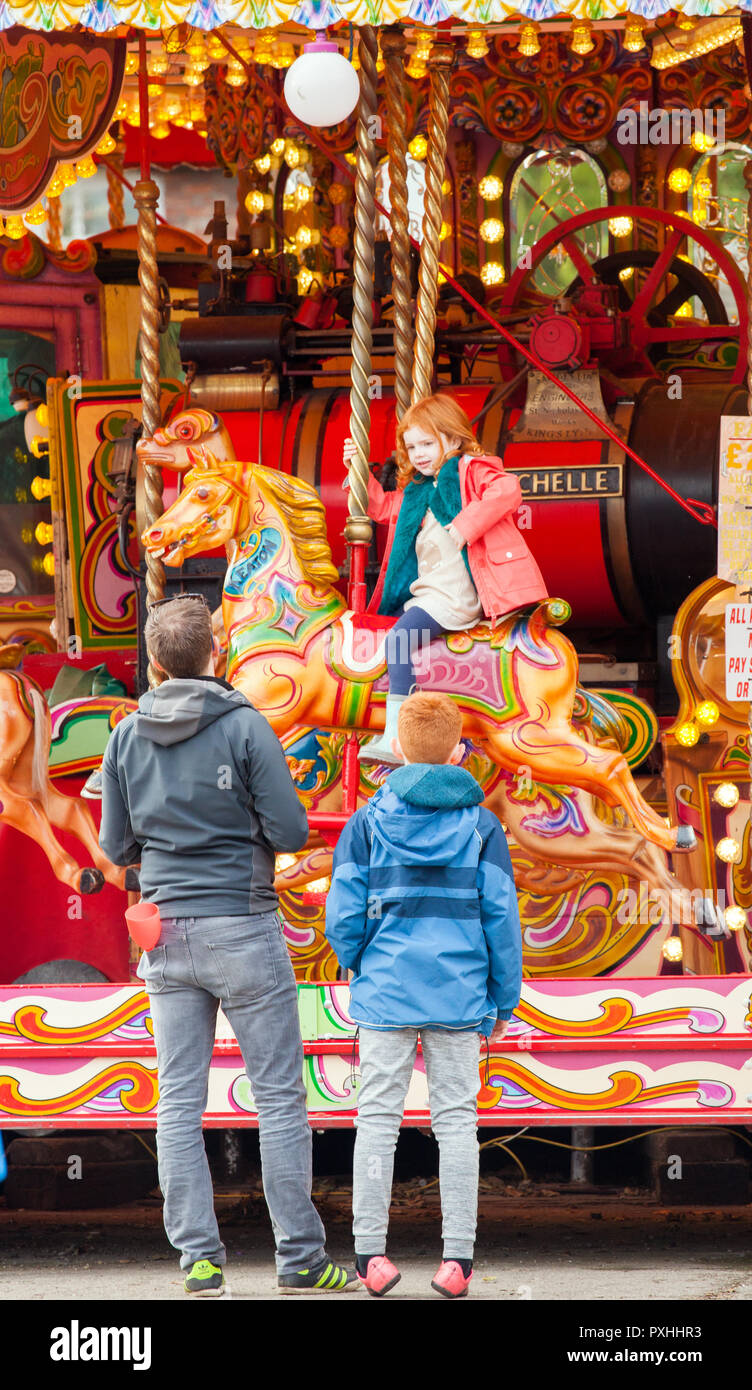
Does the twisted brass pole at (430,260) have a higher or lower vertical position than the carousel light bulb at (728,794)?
higher

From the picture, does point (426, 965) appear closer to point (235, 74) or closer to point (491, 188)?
point (235, 74)

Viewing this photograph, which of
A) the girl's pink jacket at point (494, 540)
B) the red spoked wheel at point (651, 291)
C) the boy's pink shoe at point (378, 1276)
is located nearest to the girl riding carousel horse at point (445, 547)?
the girl's pink jacket at point (494, 540)

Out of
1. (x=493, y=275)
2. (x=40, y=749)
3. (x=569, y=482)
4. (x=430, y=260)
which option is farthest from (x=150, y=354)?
(x=493, y=275)

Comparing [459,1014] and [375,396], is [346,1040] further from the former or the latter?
[375,396]

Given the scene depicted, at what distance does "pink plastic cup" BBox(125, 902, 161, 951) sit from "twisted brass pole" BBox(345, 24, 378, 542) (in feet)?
6.03

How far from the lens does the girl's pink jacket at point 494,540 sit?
19.0 feet

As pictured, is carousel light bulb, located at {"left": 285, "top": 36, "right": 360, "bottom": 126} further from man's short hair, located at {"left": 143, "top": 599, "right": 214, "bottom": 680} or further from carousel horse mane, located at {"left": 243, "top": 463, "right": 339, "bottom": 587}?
man's short hair, located at {"left": 143, "top": 599, "right": 214, "bottom": 680}

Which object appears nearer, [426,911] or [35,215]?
[426,911]

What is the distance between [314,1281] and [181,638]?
1.54 meters

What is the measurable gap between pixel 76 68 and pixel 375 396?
1.84 meters

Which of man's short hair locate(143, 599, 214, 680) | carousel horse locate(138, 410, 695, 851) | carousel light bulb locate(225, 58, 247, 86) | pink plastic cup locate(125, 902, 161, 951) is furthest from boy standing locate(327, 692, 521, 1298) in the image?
carousel light bulb locate(225, 58, 247, 86)

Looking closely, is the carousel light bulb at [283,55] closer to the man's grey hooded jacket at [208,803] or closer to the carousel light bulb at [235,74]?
the carousel light bulb at [235,74]

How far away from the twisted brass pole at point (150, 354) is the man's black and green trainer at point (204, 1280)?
7.44 ft

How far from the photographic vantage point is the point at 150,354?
623 centimetres
